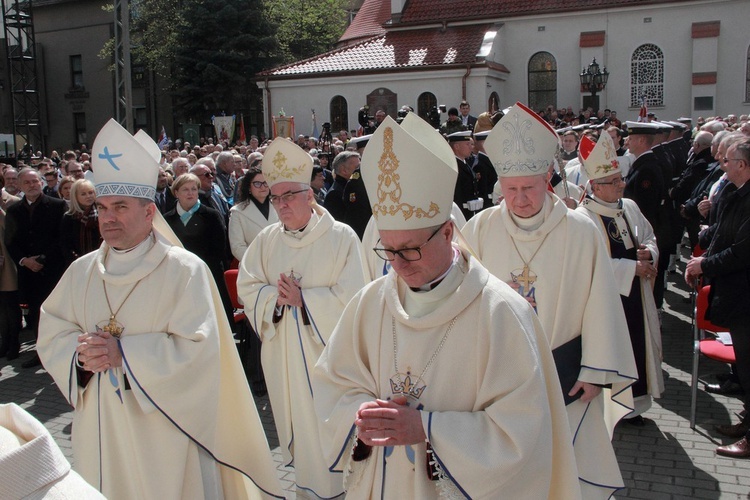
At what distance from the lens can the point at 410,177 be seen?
2.69 meters

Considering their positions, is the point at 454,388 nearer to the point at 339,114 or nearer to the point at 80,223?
the point at 80,223

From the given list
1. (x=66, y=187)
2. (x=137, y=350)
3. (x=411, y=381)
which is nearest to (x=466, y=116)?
(x=66, y=187)

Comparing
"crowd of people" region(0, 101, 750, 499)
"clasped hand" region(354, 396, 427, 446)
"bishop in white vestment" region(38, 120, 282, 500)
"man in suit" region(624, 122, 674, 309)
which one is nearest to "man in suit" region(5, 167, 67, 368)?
"crowd of people" region(0, 101, 750, 499)

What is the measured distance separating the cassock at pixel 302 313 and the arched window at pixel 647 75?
30.7m

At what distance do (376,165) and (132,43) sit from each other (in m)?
46.5

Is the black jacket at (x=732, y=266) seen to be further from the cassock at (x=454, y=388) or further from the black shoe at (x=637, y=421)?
the cassock at (x=454, y=388)

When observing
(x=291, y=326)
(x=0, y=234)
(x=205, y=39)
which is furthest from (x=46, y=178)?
(x=205, y=39)

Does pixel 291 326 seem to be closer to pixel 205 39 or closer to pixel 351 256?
pixel 351 256

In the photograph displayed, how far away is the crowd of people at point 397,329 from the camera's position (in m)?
2.57

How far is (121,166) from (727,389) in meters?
5.89

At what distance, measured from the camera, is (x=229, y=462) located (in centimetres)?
393

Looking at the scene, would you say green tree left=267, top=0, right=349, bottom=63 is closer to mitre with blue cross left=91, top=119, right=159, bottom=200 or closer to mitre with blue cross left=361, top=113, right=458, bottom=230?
mitre with blue cross left=91, top=119, right=159, bottom=200

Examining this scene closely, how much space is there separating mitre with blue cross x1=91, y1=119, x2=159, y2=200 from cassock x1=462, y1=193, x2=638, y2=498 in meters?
1.96

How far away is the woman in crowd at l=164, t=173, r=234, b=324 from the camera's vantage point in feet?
24.9
